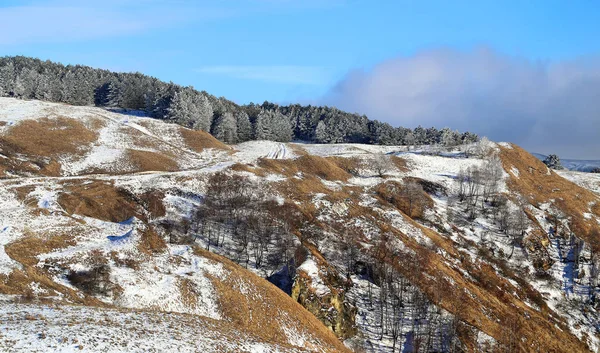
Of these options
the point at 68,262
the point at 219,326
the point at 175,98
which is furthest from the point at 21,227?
the point at 175,98

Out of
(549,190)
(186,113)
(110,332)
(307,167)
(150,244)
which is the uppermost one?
(186,113)

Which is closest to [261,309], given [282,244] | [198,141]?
[282,244]

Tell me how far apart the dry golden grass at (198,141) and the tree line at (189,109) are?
11926 millimetres

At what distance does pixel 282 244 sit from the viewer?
198ft

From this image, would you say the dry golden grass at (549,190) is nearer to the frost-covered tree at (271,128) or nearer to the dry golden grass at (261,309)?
the frost-covered tree at (271,128)

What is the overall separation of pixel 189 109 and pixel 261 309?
4333 inches

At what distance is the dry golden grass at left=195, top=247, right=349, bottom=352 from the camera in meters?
35.5

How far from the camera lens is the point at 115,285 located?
115 ft

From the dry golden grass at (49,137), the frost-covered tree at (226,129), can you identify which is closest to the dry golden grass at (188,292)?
the dry golden grass at (49,137)

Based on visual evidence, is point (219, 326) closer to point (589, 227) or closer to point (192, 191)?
point (192, 191)

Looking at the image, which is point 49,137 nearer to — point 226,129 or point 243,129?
point 226,129

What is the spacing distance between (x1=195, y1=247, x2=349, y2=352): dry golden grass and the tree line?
102m

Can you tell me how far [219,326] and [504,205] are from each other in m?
84.9

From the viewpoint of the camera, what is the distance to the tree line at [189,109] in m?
141
